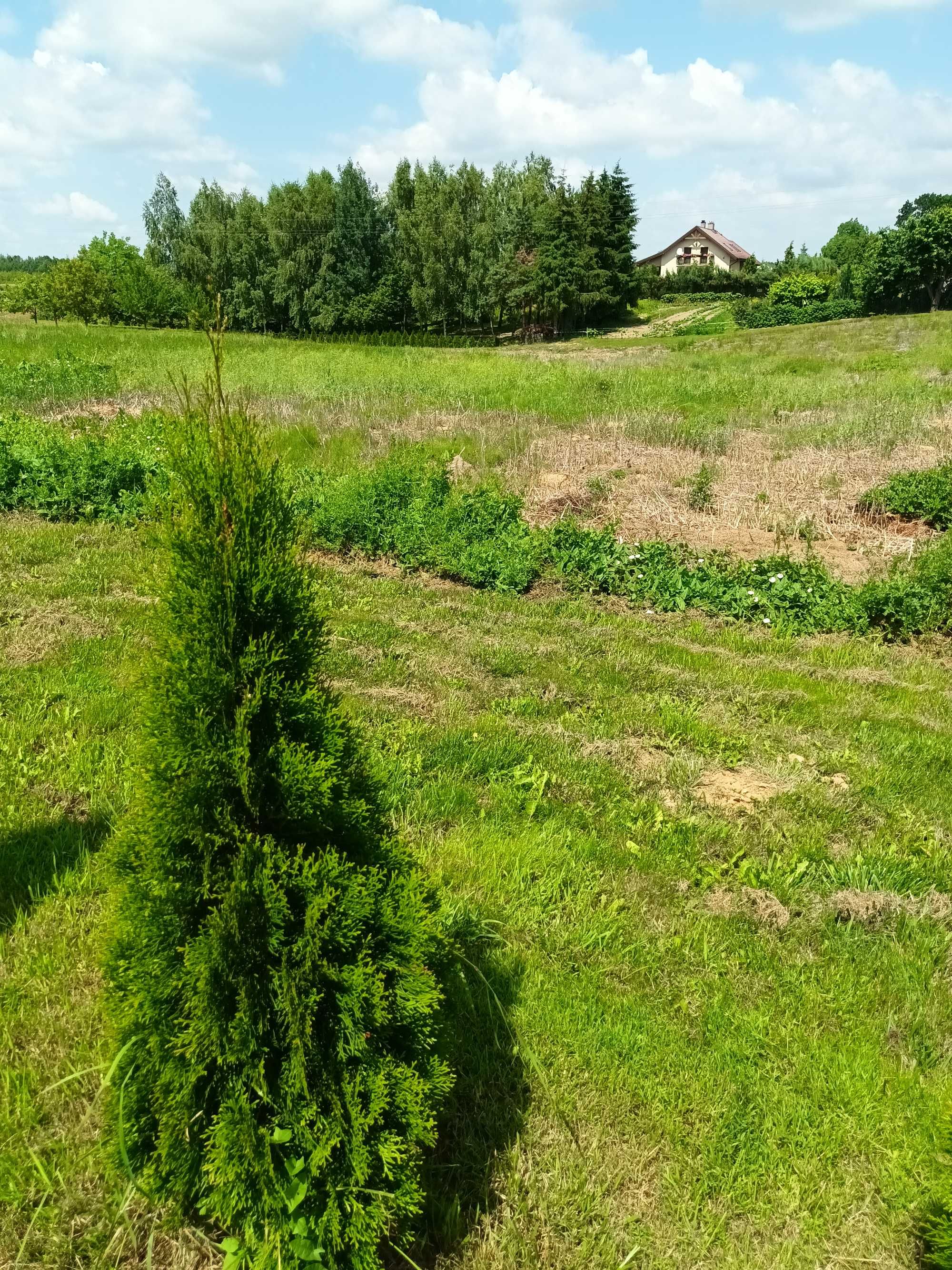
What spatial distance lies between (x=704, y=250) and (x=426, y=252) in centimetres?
4792

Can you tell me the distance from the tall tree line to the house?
35.6 metres

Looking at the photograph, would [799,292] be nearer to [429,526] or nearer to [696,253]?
[696,253]

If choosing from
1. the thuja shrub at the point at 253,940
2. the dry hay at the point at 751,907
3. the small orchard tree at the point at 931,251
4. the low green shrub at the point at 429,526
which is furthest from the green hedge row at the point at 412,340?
the thuja shrub at the point at 253,940

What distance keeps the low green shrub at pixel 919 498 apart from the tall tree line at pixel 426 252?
44.9 meters

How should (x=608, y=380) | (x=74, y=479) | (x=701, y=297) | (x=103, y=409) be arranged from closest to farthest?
(x=74, y=479)
(x=103, y=409)
(x=608, y=380)
(x=701, y=297)

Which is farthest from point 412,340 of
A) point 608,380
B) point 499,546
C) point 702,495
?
point 499,546

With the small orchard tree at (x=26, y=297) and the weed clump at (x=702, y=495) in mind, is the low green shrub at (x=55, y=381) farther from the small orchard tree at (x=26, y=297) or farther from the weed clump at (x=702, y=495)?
the small orchard tree at (x=26, y=297)

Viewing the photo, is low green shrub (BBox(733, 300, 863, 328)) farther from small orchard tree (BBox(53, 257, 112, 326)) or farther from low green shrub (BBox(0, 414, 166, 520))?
low green shrub (BBox(0, 414, 166, 520))

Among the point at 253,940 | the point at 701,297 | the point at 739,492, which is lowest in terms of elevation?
the point at 739,492

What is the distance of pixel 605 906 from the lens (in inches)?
148

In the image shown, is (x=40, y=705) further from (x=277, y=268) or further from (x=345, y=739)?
(x=277, y=268)

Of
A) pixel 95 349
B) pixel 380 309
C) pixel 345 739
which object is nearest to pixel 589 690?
pixel 345 739

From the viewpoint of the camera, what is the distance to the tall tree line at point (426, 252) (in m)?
53.2

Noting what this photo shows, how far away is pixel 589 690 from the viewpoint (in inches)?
248
